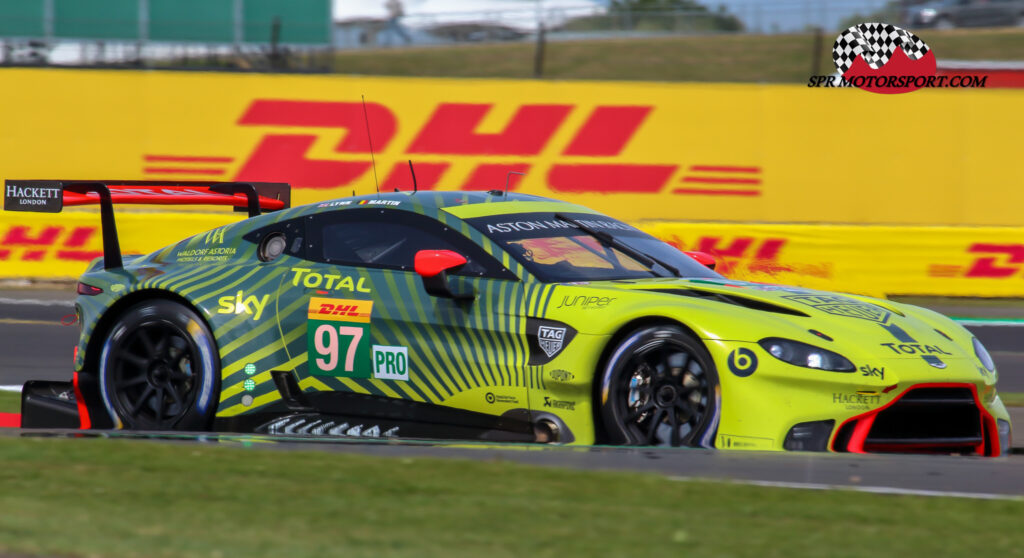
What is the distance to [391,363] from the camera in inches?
256

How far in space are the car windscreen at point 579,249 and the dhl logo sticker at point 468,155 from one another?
10.6 m

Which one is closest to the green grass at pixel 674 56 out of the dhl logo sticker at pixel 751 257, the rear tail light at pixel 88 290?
the dhl logo sticker at pixel 751 257

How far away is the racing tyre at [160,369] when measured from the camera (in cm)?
688

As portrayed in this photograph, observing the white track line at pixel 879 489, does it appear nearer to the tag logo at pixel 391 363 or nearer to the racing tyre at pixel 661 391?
the racing tyre at pixel 661 391

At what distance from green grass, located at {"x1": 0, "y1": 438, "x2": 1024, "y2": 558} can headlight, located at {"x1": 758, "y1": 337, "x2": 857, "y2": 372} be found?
0.99 meters

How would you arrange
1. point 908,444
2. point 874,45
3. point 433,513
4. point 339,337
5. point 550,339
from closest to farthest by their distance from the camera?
point 433,513, point 908,444, point 550,339, point 339,337, point 874,45

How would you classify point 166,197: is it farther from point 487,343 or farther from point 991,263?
point 991,263

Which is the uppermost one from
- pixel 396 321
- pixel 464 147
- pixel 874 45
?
pixel 874 45

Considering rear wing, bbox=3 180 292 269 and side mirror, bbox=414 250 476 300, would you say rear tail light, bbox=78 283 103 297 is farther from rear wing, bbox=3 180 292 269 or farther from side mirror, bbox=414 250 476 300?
side mirror, bbox=414 250 476 300

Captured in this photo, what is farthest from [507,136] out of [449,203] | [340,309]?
[340,309]

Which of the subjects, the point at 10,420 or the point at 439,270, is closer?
the point at 439,270

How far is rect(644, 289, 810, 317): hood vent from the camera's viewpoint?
19.8 feet

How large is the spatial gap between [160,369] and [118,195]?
1336 mm

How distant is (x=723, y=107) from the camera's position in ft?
58.9
